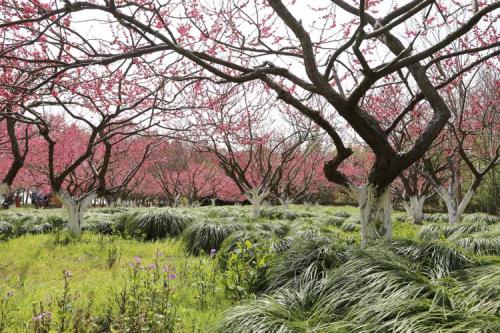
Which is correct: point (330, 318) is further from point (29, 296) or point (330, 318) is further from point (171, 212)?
point (171, 212)

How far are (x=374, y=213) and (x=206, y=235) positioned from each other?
3685 millimetres

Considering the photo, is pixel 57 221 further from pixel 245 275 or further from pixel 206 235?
pixel 245 275

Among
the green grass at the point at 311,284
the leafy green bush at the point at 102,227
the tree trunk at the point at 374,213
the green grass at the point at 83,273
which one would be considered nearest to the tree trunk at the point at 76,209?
the green grass at the point at 83,273

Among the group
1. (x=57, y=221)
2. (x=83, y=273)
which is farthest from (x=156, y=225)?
(x=83, y=273)

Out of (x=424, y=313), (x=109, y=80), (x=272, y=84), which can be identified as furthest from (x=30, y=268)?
(x=424, y=313)

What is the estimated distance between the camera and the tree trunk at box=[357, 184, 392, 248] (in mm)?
4453

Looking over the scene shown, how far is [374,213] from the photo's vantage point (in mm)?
4512

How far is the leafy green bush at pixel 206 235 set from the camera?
7.21 meters

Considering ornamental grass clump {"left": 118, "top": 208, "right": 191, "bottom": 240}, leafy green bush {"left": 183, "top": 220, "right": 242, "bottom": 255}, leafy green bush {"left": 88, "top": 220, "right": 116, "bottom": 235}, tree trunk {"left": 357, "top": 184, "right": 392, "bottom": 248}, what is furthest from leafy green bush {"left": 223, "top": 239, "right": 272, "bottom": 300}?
leafy green bush {"left": 88, "top": 220, "right": 116, "bottom": 235}

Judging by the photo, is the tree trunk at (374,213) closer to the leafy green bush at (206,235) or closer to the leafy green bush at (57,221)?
the leafy green bush at (206,235)

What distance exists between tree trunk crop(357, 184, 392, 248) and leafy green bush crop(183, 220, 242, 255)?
3.35 metres

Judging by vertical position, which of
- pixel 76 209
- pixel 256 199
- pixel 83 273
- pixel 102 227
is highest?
pixel 256 199

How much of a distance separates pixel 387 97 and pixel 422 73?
6.14 m

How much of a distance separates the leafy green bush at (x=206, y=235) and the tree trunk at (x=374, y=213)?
3346mm
